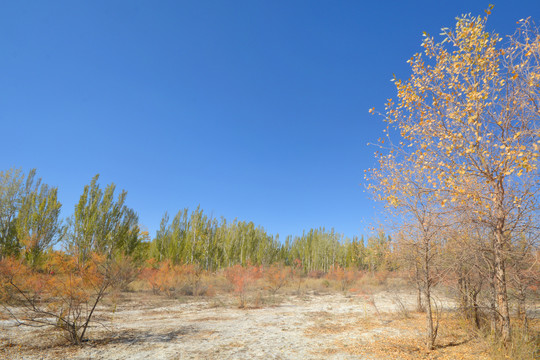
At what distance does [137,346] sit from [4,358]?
2.69 m

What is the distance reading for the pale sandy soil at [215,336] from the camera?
6504mm

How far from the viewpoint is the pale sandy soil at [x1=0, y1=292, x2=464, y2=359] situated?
6.50 meters

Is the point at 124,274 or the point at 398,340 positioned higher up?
the point at 124,274

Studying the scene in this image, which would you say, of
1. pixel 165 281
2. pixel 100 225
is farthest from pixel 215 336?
pixel 100 225

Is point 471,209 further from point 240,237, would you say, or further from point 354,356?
point 240,237

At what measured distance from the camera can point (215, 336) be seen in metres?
8.23

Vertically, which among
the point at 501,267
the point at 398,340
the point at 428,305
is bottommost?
the point at 398,340

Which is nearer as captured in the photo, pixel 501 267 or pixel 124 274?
pixel 501 267

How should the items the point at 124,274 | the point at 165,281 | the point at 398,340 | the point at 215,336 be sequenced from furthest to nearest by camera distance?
the point at 165,281, the point at 124,274, the point at 215,336, the point at 398,340

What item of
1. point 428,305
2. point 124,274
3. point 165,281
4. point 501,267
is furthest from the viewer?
point 165,281

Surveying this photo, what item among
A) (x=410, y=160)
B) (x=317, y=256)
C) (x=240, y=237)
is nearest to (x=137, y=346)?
(x=410, y=160)

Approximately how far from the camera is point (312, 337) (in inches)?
326

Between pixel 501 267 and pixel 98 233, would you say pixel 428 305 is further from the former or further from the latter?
pixel 98 233

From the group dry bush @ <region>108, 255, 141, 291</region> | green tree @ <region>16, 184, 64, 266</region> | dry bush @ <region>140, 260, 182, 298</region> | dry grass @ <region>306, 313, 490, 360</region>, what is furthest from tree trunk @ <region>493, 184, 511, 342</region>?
green tree @ <region>16, 184, 64, 266</region>
